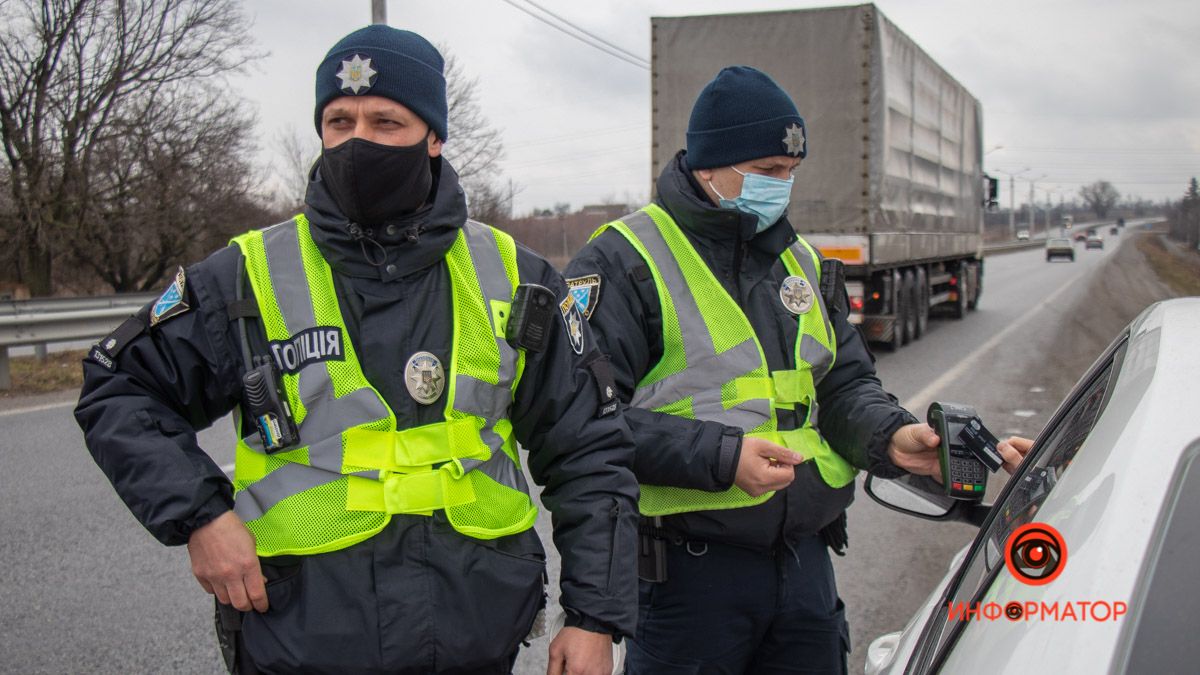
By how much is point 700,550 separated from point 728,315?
21.8 inches

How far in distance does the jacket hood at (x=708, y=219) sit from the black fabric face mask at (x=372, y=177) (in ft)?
2.51

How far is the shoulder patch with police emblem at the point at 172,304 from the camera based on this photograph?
1704mm

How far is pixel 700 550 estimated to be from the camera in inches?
89.7

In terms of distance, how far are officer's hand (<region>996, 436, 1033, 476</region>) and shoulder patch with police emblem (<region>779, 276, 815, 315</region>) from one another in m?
0.56

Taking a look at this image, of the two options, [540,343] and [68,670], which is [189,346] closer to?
[540,343]

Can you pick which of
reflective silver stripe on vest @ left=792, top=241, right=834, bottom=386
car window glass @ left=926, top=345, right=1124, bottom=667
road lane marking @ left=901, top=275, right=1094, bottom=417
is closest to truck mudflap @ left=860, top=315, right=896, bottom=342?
road lane marking @ left=901, top=275, right=1094, bottom=417

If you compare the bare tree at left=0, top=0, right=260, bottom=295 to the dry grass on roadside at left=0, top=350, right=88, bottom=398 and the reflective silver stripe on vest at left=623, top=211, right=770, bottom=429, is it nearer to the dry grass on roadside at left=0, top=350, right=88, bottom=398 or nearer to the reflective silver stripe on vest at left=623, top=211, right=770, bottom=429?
the dry grass on roadside at left=0, top=350, right=88, bottom=398

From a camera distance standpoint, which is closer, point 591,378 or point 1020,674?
point 1020,674

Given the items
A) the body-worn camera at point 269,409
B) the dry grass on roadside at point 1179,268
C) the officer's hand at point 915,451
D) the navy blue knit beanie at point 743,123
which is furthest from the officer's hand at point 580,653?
the dry grass on roadside at point 1179,268

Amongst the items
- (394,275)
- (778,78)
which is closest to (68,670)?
(394,275)

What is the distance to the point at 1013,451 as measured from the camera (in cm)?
233

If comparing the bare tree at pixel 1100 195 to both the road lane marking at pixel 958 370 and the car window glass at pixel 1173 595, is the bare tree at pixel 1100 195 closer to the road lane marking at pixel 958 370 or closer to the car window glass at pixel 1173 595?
the road lane marking at pixel 958 370

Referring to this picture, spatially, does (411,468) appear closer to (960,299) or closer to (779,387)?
(779,387)

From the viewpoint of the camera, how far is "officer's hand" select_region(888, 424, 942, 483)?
234 cm
